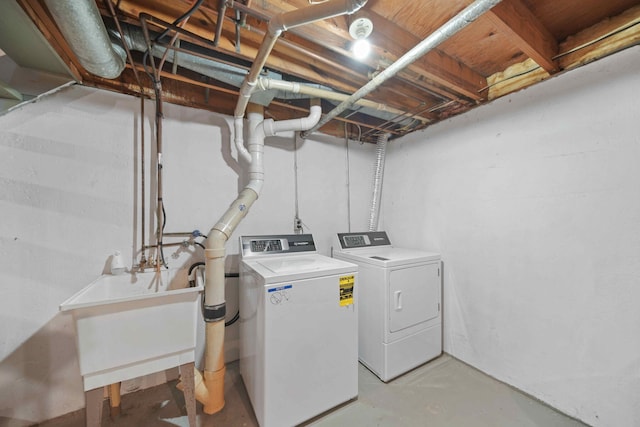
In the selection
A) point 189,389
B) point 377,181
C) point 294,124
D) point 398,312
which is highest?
point 294,124

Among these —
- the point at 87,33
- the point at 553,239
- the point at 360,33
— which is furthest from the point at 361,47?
the point at 553,239

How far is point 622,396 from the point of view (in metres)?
1.26

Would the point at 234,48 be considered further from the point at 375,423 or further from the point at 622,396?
the point at 622,396

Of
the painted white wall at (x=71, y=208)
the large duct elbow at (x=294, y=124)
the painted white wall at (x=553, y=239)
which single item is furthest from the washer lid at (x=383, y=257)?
the large duct elbow at (x=294, y=124)

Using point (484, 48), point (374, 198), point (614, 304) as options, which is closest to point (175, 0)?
point (484, 48)

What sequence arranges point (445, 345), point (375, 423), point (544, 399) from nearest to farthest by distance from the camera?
point (375, 423) → point (544, 399) → point (445, 345)

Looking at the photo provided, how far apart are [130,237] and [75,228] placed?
30 centimetres

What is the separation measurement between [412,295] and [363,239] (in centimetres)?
72

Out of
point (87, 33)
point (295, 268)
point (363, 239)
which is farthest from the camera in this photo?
point (363, 239)

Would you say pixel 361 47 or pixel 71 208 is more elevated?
pixel 361 47

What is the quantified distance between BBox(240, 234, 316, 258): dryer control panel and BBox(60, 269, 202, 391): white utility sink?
620mm

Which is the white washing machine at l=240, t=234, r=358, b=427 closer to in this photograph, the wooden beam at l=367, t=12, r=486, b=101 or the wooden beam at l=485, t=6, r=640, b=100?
the wooden beam at l=367, t=12, r=486, b=101

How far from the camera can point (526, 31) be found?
124 centimetres

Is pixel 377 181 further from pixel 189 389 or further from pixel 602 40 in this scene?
pixel 189 389
